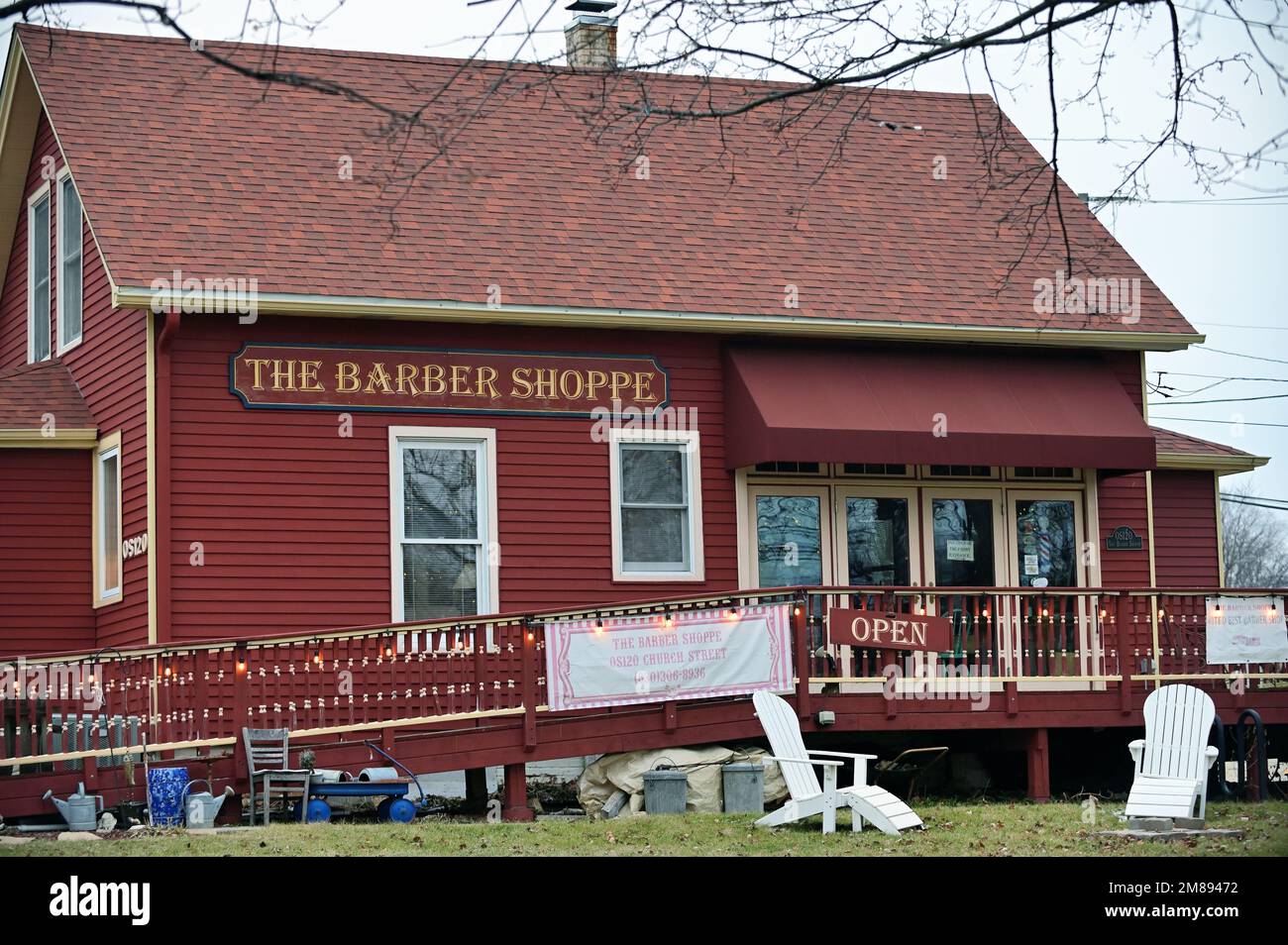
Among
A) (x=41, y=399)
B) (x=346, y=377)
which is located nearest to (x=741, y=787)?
(x=346, y=377)

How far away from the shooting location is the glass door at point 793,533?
64.1ft

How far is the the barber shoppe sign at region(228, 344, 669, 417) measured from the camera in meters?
17.8

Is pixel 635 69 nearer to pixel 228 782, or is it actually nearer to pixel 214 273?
pixel 228 782

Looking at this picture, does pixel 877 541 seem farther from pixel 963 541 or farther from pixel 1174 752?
pixel 1174 752

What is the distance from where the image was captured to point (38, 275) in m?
21.2

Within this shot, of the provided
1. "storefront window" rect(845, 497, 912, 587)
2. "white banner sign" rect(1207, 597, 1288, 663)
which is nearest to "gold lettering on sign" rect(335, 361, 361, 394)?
"storefront window" rect(845, 497, 912, 587)

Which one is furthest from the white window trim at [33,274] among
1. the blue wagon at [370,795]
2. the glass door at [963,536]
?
the glass door at [963,536]

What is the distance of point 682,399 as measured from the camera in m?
19.3

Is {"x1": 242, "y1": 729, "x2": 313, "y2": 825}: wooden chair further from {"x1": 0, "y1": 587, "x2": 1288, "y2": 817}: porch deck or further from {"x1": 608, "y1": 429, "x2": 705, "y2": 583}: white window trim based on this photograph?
{"x1": 608, "y1": 429, "x2": 705, "y2": 583}: white window trim

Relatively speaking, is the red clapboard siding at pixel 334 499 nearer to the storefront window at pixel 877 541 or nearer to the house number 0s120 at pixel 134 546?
the house number 0s120 at pixel 134 546

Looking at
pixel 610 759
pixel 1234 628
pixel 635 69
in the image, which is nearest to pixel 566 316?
pixel 610 759

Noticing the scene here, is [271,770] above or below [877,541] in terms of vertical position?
below

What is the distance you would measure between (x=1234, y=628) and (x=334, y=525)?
8858 mm

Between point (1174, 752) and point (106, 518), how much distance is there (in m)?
10.4
